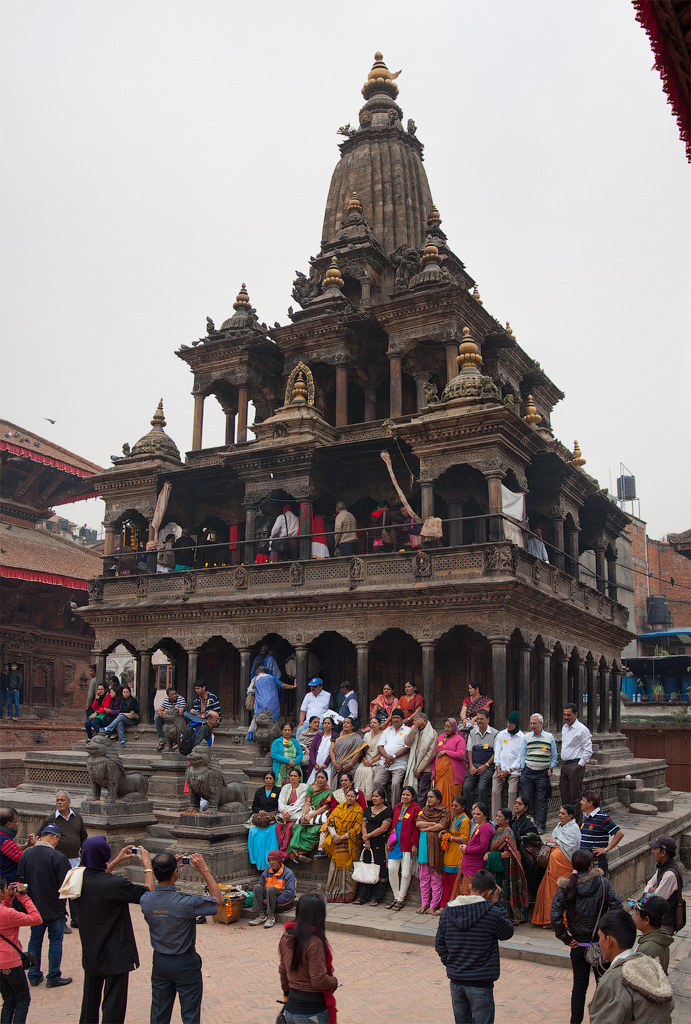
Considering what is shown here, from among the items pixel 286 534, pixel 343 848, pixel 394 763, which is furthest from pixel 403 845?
pixel 286 534

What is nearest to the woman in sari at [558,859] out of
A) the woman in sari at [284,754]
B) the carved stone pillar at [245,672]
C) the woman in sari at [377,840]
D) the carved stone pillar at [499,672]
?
the woman in sari at [377,840]

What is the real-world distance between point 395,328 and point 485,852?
62.3 feet

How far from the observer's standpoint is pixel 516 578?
19375mm

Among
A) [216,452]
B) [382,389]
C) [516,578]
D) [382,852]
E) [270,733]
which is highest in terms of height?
[382,389]

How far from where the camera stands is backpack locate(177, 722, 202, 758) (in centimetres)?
1727

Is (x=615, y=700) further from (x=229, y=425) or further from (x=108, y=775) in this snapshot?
(x=108, y=775)

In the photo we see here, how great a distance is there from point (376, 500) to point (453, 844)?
14.0 metres

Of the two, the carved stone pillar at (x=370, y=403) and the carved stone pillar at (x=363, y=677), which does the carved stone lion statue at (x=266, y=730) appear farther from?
the carved stone pillar at (x=370, y=403)

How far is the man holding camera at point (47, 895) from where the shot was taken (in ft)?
32.0

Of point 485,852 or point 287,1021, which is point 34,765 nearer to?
point 485,852

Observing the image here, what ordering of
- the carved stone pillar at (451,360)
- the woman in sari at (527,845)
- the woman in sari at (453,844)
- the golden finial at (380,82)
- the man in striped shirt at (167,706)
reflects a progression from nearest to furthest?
the woman in sari at (527,845) < the woman in sari at (453,844) < the man in striped shirt at (167,706) < the carved stone pillar at (451,360) < the golden finial at (380,82)

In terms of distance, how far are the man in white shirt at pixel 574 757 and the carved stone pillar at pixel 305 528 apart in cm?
1077

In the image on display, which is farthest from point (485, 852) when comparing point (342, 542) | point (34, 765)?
point (34, 765)

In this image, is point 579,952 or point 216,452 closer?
point 579,952
